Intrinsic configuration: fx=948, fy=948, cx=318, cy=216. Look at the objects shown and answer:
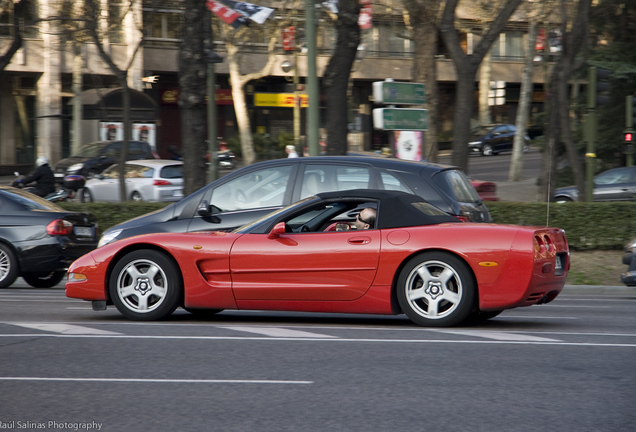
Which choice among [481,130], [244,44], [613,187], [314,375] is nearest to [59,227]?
[314,375]

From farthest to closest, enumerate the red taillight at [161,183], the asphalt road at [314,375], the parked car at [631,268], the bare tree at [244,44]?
1. the bare tree at [244,44]
2. the red taillight at [161,183]
3. the parked car at [631,268]
4. the asphalt road at [314,375]

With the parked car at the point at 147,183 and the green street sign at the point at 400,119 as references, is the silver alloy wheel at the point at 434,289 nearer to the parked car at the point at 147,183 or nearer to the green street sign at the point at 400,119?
the green street sign at the point at 400,119

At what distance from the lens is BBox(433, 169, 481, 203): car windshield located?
33.0 feet

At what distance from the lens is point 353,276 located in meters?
8.27

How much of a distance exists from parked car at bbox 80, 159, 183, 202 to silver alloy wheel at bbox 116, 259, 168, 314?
18.3 m

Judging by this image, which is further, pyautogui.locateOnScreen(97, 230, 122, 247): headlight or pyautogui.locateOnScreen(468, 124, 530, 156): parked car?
pyautogui.locateOnScreen(468, 124, 530, 156): parked car

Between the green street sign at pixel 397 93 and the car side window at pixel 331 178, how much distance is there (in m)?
5.64

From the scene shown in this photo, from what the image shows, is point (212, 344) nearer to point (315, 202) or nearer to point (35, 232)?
point (315, 202)

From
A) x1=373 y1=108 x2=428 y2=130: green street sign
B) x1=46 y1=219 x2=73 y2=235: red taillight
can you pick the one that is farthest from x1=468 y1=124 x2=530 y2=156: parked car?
x1=46 y1=219 x2=73 y2=235: red taillight

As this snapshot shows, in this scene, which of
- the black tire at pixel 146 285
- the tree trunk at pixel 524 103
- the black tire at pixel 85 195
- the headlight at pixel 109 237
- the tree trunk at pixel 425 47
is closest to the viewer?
the black tire at pixel 146 285

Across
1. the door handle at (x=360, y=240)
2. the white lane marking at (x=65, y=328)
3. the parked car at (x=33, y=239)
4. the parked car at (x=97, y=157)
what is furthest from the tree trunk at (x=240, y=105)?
the door handle at (x=360, y=240)

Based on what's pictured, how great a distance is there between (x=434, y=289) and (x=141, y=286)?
2721mm

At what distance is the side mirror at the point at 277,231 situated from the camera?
8.46 meters

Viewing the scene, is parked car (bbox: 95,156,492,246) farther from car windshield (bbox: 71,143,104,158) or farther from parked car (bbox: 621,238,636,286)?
car windshield (bbox: 71,143,104,158)
